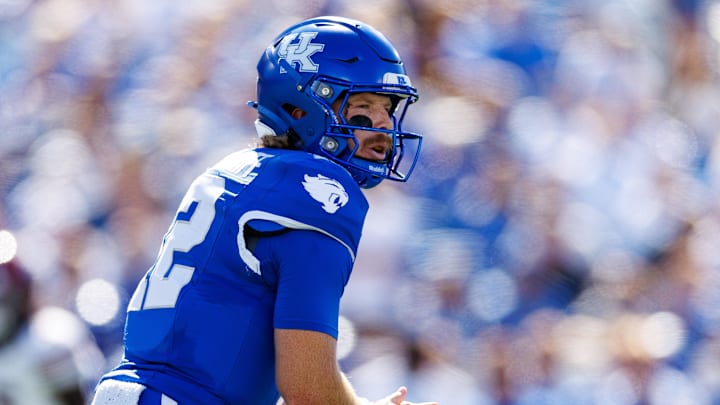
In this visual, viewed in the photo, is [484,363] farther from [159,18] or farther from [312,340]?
[312,340]

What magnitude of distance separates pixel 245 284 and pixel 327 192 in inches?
11.1

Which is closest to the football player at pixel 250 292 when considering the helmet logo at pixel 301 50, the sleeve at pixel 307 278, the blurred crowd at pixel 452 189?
the sleeve at pixel 307 278

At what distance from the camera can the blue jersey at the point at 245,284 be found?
2.40m

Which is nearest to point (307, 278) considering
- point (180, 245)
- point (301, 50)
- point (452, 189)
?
point (180, 245)

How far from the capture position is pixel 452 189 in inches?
Result: 221

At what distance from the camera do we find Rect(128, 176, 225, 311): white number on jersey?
8.31ft

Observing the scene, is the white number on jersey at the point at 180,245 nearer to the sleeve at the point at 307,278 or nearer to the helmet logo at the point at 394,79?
the sleeve at the point at 307,278

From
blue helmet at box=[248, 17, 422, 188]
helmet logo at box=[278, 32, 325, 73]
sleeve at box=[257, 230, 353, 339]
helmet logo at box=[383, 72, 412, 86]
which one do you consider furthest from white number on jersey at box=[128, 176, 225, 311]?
helmet logo at box=[383, 72, 412, 86]

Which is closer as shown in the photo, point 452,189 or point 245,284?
point 245,284

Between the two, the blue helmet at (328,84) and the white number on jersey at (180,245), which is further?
the blue helmet at (328,84)

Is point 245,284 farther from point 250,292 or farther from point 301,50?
point 301,50

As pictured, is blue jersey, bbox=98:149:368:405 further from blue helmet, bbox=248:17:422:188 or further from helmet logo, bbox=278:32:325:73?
helmet logo, bbox=278:32:325:73

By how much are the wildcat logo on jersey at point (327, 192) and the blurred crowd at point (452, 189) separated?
2713mm

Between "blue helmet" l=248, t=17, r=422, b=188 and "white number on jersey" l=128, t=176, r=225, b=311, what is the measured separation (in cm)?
38
